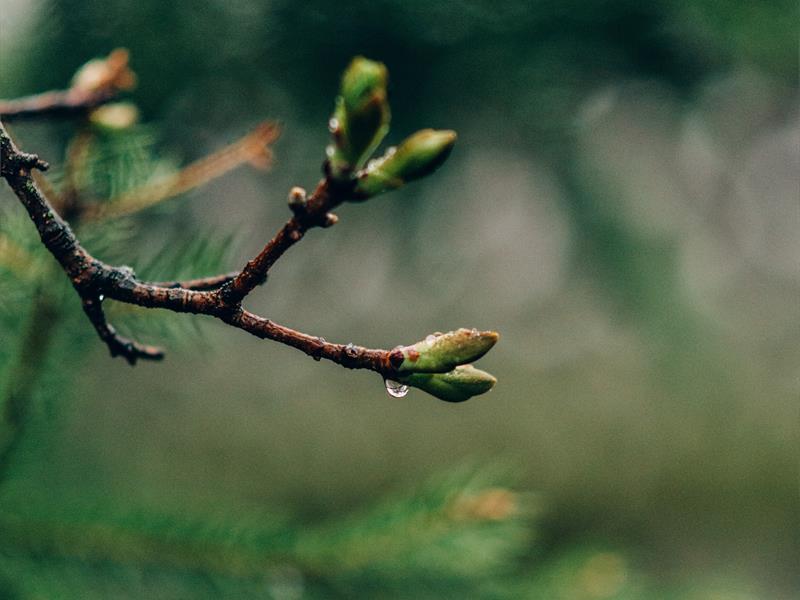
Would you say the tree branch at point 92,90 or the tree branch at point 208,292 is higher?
the tree branch at point 92,90

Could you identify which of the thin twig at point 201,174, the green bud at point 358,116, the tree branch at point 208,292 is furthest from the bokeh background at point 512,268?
the green bud at point 358,116

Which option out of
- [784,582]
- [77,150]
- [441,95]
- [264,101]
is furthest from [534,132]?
[784,582]

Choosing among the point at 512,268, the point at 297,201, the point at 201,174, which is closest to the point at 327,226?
the point at 297,201

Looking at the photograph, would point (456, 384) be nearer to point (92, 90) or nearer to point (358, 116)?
point (358, 116)

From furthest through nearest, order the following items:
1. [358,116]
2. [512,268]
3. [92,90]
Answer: [512,268] < [92,90] < [358,116]

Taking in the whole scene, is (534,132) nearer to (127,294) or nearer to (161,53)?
(161,53)

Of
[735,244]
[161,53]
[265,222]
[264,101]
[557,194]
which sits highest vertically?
[735,244]

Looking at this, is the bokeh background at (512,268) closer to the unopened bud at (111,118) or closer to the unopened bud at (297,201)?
the unopened bud at (111,118)

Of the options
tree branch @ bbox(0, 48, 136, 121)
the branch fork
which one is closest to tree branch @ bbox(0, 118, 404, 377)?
the branch fork
